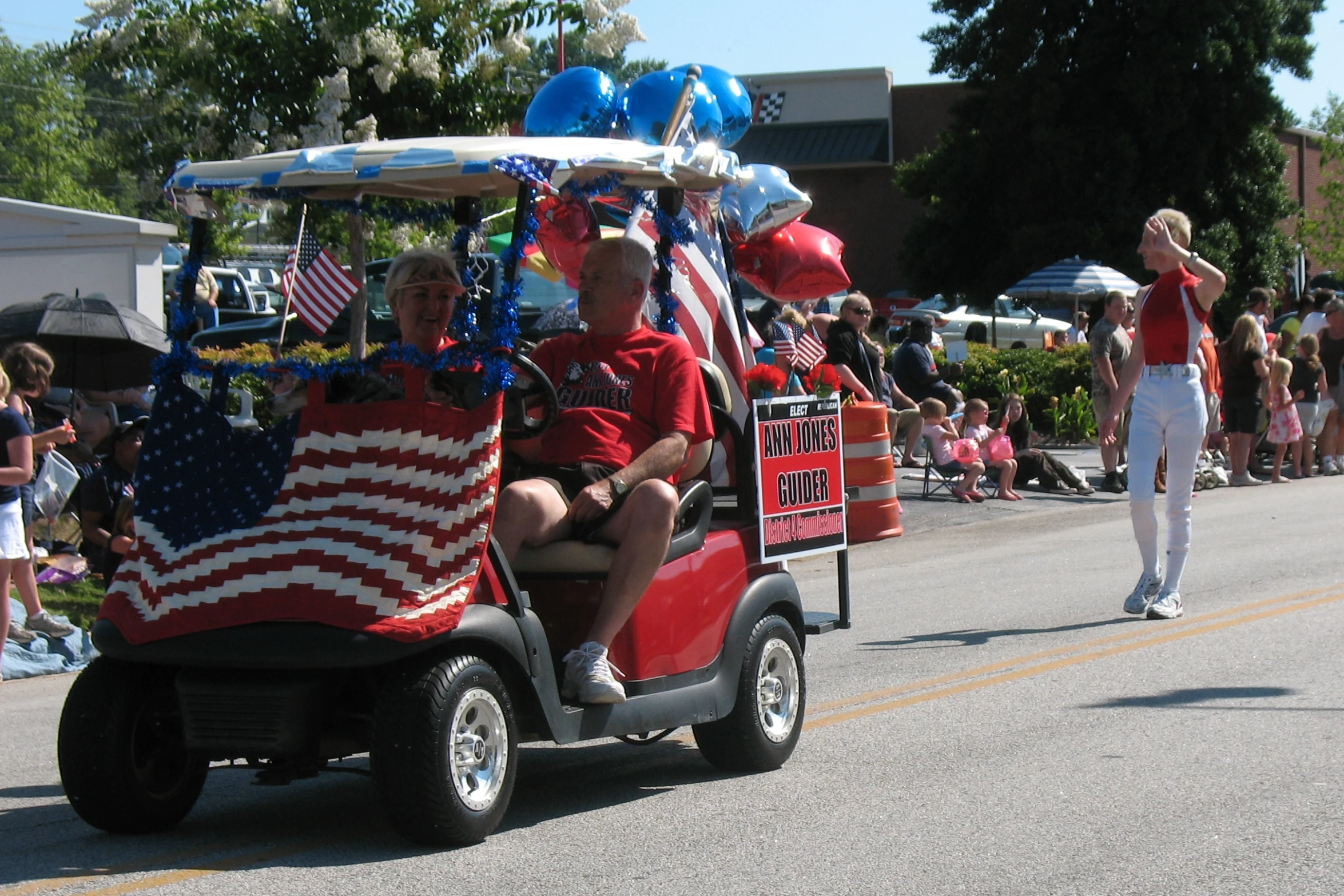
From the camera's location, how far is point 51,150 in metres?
53.8

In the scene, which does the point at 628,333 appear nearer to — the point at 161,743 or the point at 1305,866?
the point at 161,743

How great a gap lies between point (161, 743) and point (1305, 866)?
350 centimetres

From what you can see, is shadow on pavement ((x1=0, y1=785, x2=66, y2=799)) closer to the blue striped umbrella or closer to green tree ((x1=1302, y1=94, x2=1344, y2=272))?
the blue striped umbrella

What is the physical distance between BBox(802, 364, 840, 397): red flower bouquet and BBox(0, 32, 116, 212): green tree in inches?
1610

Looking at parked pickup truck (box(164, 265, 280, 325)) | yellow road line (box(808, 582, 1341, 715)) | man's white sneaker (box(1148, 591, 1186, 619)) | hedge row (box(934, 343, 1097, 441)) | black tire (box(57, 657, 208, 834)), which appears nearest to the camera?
black tire (box(57, 657, 208, 834))

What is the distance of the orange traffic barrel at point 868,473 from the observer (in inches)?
499

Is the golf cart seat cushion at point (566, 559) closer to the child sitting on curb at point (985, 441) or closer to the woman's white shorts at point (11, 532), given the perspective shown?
the woman's white shorts at point (11, 532)

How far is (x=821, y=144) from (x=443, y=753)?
142 feet

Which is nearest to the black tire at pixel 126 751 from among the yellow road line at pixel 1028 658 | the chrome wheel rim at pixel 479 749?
the chrome wheel rim at pixel 479 749

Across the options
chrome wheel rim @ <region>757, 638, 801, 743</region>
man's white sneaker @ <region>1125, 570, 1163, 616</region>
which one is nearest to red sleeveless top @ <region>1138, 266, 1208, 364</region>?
man's white sneaker @ <region>1125, 570, 1163, 616</region>

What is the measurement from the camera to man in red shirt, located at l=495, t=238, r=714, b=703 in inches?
218

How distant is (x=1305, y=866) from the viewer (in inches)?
192

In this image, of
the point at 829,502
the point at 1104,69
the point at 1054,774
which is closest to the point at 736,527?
the point at 829,502

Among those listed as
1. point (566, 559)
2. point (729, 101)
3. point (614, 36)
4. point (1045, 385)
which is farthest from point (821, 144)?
point (566, 559)
